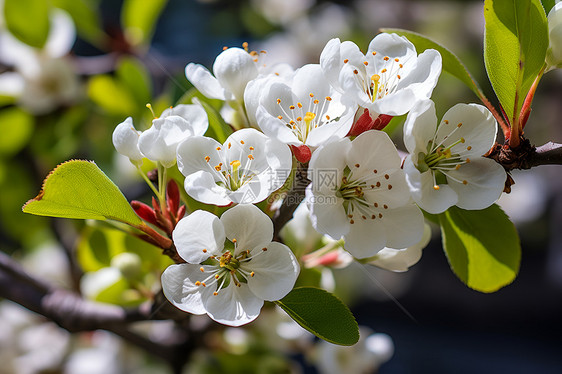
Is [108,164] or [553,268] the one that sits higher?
[108,164]

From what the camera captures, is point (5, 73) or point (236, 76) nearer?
point (236, 76)

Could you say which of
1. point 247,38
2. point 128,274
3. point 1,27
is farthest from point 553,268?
point 1,27

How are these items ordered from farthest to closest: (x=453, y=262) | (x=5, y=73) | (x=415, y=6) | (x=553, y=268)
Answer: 1. (x=415, y=6)
2. (x=553, y=268)
3. (x=5, y=73)
4. (x=453, y=262)

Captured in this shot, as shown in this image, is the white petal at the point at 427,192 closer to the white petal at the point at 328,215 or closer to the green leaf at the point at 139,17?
the white petal at the point at 328,215

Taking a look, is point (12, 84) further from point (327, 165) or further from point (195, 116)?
point (327, 165)

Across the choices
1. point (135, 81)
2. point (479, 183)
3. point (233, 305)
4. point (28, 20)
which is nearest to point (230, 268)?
point (233, 305)

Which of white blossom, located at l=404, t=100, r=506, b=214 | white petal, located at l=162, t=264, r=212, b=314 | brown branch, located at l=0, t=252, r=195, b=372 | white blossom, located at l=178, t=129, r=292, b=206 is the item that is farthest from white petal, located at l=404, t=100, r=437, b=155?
brown branch, located at l=0, t=252, r=195, b=372

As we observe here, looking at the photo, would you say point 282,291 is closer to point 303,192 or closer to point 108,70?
point 303,192
